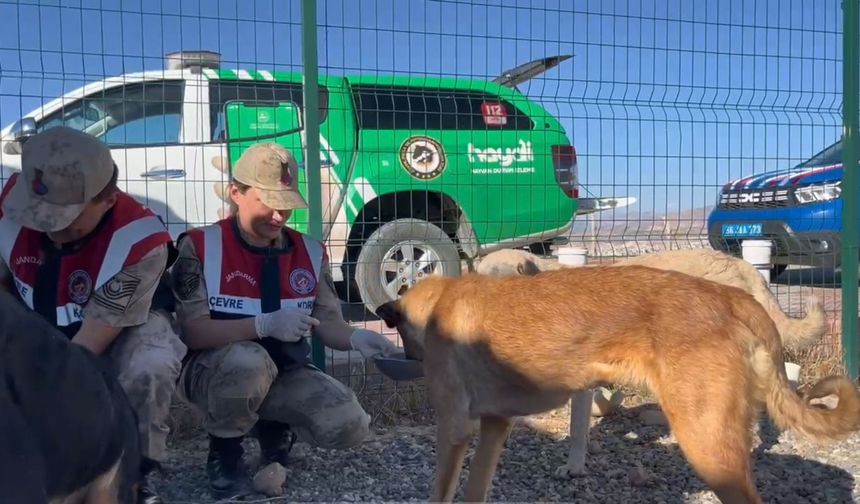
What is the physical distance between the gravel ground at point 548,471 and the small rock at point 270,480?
39mm

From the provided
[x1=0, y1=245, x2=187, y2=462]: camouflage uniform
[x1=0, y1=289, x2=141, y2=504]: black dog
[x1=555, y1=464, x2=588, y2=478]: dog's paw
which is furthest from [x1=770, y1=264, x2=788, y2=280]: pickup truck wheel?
[x1=0, y1=289, x2=141, y2=504]: black dog

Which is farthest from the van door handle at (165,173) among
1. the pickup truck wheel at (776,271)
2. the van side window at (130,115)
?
the pickup truck wheel at (776,271)

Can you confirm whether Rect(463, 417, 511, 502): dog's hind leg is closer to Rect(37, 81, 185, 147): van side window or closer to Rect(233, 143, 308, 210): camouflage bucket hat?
Rect(233, 143, 308, 210): camouflage bucket hat

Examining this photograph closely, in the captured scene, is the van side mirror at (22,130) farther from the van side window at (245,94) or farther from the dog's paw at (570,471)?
the dog's paw at (570,471)

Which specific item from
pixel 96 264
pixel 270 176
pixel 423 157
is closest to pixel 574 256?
pixel 423 157

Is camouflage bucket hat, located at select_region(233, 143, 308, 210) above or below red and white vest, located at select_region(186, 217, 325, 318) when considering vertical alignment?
above

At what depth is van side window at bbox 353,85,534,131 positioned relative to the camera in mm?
4973

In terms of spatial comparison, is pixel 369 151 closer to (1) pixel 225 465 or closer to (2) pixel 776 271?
(1) pixel 225 465

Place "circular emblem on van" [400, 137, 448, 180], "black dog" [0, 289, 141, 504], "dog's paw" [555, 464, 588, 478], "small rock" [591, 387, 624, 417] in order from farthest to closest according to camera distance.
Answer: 1. "circular emblem on van" [400, 137, 448, 180]
2. "small rock" [591, 387, 624, 417]
3. "dog's paw" [555, 464, 588, 478]
4. "black dog" [0, 289, 141, 504]

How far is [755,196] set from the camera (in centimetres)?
669

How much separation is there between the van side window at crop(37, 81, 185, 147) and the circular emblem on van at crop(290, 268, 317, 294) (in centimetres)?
161

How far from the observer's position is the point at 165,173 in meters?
5.27

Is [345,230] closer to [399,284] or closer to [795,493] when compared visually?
[399,284]

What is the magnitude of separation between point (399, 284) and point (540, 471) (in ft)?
6.25
